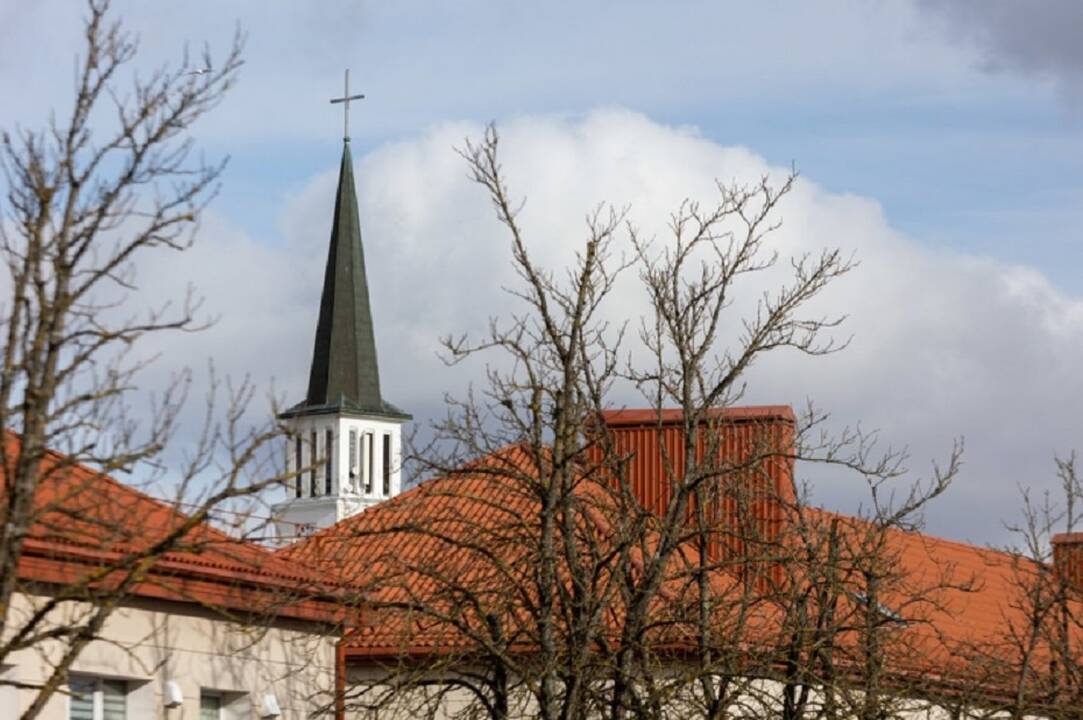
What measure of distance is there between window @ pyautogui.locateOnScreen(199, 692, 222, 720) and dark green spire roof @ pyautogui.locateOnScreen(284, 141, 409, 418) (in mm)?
78784

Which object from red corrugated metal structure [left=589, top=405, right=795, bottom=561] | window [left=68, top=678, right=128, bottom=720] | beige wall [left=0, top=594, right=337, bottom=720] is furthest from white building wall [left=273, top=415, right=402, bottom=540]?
window [left=68, top=678, right=128, bottom=720]

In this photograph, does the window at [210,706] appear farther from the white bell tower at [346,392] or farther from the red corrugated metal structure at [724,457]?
the white bell tower at [346,392]

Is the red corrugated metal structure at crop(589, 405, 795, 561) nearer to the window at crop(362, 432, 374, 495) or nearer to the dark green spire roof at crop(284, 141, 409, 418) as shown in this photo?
the dark green spire roof at crop(284, 141, 409, 418)

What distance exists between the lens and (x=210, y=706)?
22.5m

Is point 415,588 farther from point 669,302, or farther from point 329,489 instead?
point 329,489

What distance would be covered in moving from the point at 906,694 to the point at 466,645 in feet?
14.8

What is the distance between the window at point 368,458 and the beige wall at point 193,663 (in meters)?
82.9

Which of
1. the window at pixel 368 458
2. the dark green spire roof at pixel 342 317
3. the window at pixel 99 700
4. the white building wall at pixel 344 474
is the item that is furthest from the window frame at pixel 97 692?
the window at pixel 368 458

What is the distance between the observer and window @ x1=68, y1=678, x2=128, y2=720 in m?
20.4

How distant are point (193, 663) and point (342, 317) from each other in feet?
265

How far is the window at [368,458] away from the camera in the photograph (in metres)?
107

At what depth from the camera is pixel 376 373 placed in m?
108

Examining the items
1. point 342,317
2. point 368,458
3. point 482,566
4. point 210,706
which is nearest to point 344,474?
point 368,458

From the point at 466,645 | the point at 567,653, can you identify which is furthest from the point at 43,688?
the point at 466,645
